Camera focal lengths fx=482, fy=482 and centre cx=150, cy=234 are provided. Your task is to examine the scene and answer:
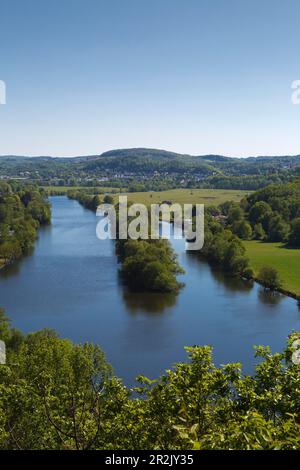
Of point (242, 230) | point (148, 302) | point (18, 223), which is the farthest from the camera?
point (242, 230)

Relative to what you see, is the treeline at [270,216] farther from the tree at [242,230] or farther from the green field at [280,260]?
the green field at [280,260]

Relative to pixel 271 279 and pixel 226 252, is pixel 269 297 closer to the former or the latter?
pixel 271 279

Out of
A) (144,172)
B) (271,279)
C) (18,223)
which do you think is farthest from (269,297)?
(144,172)

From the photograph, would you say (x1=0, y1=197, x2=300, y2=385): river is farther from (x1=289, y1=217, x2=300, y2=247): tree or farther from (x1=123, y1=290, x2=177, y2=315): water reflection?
(x1=289, y1=217, x2=300, y2=247): tree

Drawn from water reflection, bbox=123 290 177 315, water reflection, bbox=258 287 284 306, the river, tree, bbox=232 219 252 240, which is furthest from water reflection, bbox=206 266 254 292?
tree, bbox=232 219 252 240
